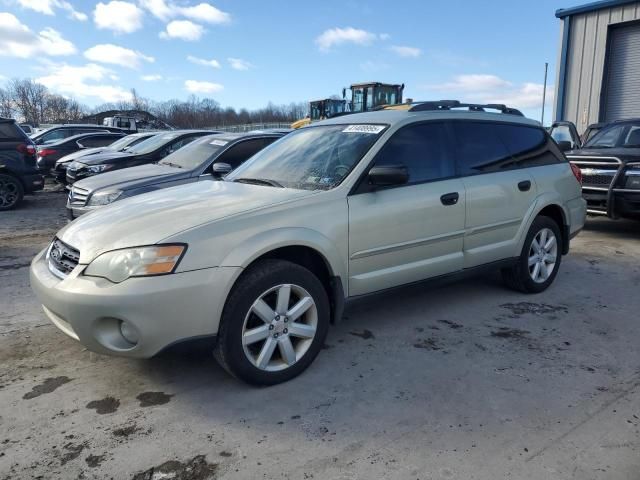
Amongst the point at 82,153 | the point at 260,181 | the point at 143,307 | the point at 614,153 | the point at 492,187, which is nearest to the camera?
the point at 143,307

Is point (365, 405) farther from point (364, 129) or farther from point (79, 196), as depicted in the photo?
point (79, 196)

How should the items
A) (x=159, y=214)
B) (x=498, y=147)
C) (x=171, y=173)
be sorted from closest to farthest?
(x=159, y=214)
(x=498, y=147)
(x=171, y=173)

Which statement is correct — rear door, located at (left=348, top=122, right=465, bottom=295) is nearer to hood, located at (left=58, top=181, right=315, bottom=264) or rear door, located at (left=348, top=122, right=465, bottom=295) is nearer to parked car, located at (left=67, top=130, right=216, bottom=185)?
hood, located at (left=58, top=181, right=315, bottom=264)

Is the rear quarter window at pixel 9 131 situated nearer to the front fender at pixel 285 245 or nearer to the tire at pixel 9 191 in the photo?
the tire at pixel 9 191

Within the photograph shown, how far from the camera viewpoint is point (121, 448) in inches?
99.5

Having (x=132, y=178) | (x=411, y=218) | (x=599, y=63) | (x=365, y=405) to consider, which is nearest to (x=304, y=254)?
(x=411, y=218)

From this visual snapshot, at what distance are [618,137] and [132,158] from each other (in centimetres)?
821

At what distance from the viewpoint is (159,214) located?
3164mm

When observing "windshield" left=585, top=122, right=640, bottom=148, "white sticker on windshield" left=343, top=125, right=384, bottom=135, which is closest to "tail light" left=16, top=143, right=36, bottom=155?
"white sticker on windshield" left=343, top=125, right=384, bottom=135

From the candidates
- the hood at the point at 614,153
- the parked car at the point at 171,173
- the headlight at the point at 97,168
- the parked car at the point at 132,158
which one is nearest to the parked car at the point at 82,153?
the parked car at the point at 132,158

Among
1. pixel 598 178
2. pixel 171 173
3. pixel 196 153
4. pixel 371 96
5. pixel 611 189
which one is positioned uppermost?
pixel 371 96

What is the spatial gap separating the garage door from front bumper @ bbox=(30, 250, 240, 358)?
16037mm

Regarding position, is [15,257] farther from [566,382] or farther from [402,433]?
[566,382]

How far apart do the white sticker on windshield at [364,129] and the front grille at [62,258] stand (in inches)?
85.5
